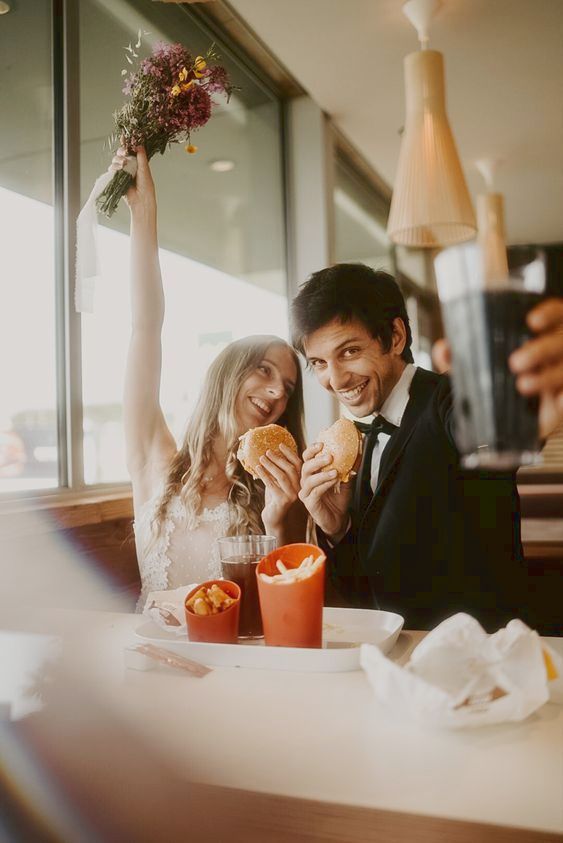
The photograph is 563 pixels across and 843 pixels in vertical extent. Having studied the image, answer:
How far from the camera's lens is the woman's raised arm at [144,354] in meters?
1.75

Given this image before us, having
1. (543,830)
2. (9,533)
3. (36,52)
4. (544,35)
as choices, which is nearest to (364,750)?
(543,830)

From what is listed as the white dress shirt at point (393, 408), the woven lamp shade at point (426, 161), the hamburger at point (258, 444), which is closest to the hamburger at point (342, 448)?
the hamburger at point (258, 444)

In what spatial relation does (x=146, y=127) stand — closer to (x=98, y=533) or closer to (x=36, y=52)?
(x=36, y=52)

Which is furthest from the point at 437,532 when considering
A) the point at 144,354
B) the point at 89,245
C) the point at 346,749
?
the point at 89,245

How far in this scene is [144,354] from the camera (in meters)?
1.78

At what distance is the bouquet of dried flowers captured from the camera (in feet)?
5.51

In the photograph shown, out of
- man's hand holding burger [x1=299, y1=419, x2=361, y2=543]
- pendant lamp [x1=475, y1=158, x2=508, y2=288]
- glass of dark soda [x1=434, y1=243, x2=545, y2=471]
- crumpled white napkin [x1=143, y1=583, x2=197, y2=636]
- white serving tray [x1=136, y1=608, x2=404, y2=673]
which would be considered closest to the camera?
glass of dark soda [x1=434, y1=243, x2=545, y2=471]

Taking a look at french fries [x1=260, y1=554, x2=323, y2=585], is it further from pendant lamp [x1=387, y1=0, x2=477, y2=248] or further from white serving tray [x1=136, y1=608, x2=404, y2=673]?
pendant lamp [x1=387, y1=0, x2=477, y2=248]

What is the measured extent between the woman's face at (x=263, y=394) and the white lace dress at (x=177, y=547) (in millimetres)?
245

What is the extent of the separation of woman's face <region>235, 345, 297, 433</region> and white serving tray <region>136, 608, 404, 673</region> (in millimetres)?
753

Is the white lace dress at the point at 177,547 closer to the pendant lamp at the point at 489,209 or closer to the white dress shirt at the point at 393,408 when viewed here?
the white dress shirt at the point at 393,408

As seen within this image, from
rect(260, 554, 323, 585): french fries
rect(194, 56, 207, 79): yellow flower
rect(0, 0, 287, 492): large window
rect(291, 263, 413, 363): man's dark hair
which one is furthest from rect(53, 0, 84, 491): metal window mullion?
rect(260, 554, 323, 585): french fries

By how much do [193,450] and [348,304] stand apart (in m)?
0.57

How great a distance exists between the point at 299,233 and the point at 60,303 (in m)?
1.51
